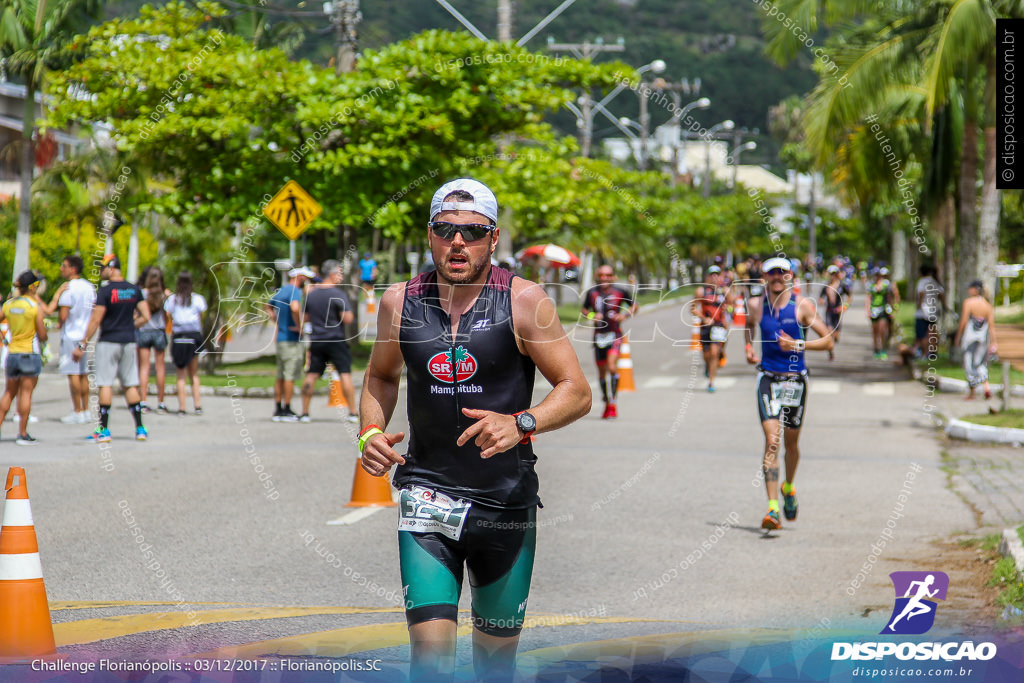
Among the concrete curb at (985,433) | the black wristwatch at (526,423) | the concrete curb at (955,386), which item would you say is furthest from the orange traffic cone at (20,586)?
the concrete curb at (955,386)

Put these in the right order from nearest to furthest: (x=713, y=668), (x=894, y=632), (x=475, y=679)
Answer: (x=475, y=679), (x=713, y=668), (x=894, y=632)

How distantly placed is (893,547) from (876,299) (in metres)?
18.8

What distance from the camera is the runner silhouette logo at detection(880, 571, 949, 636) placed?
573 centimetres

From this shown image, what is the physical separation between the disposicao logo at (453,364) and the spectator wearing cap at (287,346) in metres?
11.7

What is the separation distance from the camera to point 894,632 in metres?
5.68

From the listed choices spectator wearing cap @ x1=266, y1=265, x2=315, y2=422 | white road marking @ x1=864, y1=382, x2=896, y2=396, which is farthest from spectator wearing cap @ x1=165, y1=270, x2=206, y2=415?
white road marking @ x1=864, y1=382, x2=896, y2=396

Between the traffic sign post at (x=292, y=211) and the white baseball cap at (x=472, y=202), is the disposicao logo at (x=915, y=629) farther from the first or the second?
the traffic sign post at (x=292, y=211)

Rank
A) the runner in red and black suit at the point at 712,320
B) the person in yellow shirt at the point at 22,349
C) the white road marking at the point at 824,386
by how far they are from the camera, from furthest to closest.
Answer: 1. the white road marking at the point at 824,386
2. the runner in red and black suit at the point at 712,320
3. the person in yellow shirt at the point at 22,349

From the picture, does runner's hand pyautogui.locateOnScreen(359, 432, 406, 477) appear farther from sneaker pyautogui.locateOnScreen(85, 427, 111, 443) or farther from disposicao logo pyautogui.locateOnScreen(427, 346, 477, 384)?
sneaker pyautogui.locateOnScreen(85, 427, 111, 443)

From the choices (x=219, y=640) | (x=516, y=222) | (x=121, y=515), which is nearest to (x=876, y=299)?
(x=516, y=222)

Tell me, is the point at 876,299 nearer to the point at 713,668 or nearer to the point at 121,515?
the point at 121,515

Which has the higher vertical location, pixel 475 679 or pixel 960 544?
pixel 475 679

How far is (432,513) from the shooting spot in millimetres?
4039

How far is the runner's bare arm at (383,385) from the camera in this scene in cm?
402
